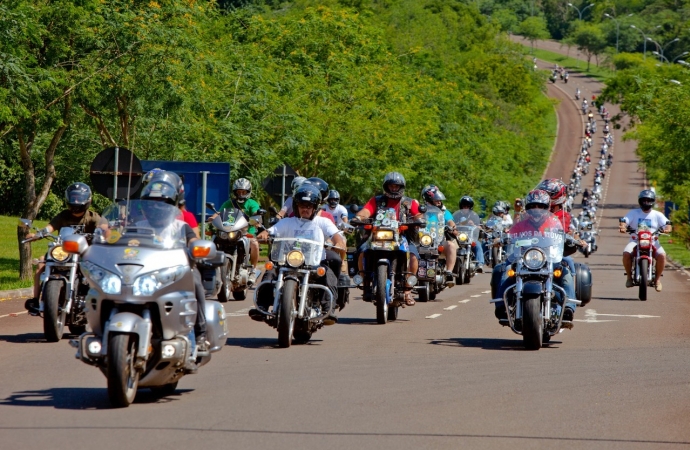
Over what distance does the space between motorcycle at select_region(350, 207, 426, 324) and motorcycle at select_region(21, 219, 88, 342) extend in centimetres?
373

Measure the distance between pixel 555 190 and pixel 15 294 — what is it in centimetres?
977

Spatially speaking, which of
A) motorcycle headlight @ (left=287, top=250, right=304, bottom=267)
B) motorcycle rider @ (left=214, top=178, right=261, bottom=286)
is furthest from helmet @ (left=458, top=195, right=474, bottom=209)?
motorcycle headlight @ (left=287, top=250, right=304, bottom=267)

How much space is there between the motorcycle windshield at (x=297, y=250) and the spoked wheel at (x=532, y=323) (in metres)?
2.18

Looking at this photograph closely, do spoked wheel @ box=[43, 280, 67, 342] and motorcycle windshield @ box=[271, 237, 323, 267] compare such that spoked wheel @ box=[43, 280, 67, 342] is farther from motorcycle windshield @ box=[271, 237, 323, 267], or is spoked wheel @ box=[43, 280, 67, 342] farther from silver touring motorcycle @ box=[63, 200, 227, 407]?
silver touring motorcycle @ box=[63, 200, 227, 407]

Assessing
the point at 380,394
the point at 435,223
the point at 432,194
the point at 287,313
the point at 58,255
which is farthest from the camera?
the point at 435,223

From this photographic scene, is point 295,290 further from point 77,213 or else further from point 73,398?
Result: point 73,398

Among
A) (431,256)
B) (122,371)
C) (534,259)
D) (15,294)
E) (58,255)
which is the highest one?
(534,259)

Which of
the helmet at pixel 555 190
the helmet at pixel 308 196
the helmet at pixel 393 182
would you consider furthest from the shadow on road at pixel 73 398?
the helmet at pixel 393 182

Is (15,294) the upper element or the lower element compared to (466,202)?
lower

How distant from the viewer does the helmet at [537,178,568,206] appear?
1611cm

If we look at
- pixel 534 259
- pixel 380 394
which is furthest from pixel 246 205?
pixel 380 394

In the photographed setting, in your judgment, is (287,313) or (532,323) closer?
(287,313)

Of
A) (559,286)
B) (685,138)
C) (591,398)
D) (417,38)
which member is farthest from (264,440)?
(417,38)

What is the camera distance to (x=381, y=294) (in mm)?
17016
